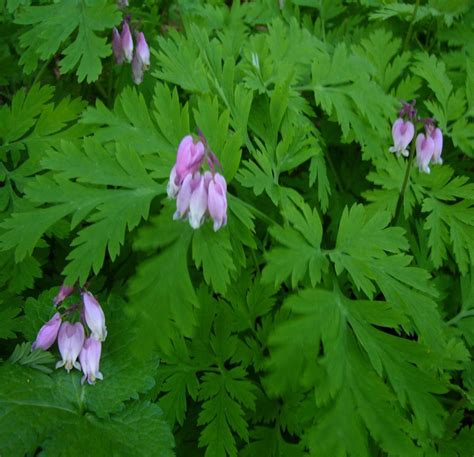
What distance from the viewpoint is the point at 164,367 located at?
1947mm

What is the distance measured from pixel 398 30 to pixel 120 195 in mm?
2475

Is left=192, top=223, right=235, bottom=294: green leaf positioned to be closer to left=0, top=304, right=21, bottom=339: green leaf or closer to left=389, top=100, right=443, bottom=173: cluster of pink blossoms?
left=0, top=304, right=21, bottom=339: green leaf

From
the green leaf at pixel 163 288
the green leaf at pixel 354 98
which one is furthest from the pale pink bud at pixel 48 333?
the green leaf at pixel 354 98

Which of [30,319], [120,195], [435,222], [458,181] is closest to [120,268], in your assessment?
[30,319]

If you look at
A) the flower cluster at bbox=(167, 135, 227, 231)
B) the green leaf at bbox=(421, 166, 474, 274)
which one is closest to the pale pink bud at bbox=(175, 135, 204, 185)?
the flower cluster at bbox=(167, 135, 227, 231)

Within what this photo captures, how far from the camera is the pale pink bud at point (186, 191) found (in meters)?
1.48

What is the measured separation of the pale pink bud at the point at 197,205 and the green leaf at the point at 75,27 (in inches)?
40.3

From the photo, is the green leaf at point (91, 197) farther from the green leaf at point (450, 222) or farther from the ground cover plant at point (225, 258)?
the green leaf at point (450, 222)

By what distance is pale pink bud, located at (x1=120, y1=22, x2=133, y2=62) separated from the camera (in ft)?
7.99

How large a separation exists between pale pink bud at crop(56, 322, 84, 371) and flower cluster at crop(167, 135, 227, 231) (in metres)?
0.60

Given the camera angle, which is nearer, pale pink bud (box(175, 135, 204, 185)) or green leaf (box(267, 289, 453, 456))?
green leaf (box(267, 289, 453, 456))

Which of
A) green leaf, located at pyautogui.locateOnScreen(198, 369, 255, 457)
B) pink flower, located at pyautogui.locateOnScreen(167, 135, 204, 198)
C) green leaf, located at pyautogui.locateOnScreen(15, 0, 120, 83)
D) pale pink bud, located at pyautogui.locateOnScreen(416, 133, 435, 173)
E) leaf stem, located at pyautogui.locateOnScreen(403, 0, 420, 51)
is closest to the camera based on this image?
pink flower, located at pyautogui.locateOnScreen(167, 135, 204, 198)

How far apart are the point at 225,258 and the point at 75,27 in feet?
4.70

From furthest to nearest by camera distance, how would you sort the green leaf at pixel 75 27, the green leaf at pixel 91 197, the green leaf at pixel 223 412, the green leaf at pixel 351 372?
the green leaf at pixel 75 27 < the green leaf at pixel 223 412 < the green leaf at pixel 91 197 < the green leaf at pixel 351 372
